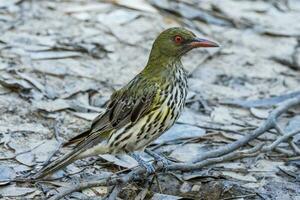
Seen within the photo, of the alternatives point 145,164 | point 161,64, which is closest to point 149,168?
point 145,164

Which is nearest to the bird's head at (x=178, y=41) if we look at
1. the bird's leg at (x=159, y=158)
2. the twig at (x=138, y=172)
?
the bird's leg at (x=159, y=158)

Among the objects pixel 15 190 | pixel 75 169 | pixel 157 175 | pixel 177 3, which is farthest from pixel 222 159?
pixel 177 3

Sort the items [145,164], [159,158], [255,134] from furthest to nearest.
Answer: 1. [255,134]
2. [159,158]
3. [145,164]

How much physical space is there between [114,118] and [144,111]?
11.5 inches

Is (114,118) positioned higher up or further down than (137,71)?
higher up

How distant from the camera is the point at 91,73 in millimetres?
8188

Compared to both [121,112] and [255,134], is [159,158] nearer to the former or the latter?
[121,112]

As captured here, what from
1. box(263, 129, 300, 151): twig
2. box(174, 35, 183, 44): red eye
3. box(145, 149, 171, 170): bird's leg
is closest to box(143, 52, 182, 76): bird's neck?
box(174, 35, 183, 44): red eye

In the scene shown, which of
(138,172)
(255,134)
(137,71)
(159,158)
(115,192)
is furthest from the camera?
(137,71)

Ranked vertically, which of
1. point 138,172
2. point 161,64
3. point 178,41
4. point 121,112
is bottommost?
point 138,172

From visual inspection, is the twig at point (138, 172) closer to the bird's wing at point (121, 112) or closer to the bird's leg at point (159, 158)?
the bird's leg at point (159, 158)

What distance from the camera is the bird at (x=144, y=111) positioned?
20.0 ft

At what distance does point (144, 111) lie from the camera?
6.14 m

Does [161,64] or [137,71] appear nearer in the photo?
[161,64]
